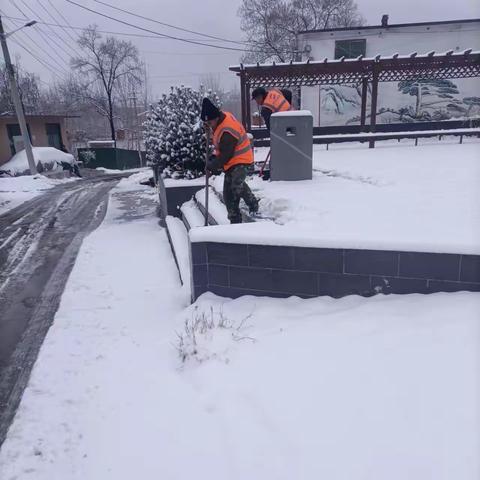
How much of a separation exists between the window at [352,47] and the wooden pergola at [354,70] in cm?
733

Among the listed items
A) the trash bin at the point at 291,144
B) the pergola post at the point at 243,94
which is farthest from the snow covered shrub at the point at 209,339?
the pergola post at the point at 243,94

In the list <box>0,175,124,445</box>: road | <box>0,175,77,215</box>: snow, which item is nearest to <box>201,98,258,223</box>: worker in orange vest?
<box>0,175,124,445</box>: road

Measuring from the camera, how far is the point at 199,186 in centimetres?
802

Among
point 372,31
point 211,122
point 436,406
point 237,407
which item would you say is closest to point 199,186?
point 211,122

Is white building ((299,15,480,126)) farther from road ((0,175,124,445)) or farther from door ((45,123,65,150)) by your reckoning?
door ((45,123,65,150))

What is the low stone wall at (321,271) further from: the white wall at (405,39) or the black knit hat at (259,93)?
the white wall at (405,39)

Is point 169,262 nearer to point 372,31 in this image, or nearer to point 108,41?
point 372,31

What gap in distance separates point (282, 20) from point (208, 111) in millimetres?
35242

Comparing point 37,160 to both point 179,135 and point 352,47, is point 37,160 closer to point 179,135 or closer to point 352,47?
point 352,47

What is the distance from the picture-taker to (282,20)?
35.4 metres

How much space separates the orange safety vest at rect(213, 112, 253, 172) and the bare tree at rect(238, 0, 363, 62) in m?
33.0

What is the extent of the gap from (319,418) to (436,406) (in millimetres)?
661

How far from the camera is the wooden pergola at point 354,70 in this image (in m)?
13.1

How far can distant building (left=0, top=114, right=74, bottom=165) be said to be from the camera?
26359 mm
